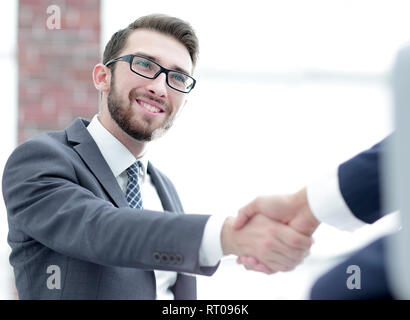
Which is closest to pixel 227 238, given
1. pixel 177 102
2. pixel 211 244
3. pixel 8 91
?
pixel 211 244

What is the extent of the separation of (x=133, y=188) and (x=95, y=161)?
158 mm

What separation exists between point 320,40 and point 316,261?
1.32 metres

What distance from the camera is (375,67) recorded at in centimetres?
305

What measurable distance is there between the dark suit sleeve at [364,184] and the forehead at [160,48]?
920 millimetres

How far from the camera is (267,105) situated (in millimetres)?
2895

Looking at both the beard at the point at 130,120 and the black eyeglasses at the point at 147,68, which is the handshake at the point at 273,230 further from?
the black eyeglasses at the point at 147,68

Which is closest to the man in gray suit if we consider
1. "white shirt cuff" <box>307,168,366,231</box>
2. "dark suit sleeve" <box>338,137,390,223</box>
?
"white shirt cuff" <box>307,168,366,231</box>

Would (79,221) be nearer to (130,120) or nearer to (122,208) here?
(122,208)

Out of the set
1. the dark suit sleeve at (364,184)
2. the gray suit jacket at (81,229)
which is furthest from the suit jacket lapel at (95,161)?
the dark suit sleeve at (364,184)

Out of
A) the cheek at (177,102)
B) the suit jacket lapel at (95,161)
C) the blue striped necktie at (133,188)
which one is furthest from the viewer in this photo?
the cheek at (177,102)

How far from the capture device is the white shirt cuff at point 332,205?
3.17 feet

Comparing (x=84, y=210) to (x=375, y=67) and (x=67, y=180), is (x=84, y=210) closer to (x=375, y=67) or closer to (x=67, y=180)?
(x=67, y=180)
